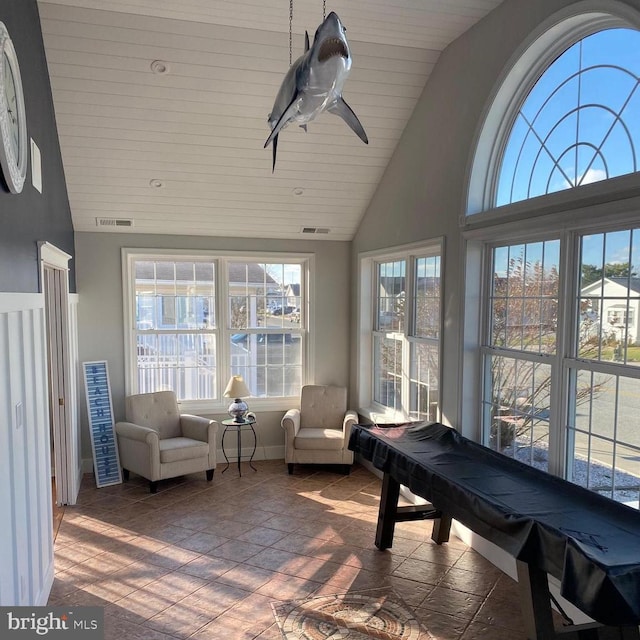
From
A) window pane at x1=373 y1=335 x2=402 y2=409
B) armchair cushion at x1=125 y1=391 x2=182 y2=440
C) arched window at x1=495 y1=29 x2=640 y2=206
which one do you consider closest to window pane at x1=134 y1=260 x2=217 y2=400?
armchair cushion at x1=125 y1=391 x2=182 y2=440

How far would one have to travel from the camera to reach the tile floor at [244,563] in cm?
304

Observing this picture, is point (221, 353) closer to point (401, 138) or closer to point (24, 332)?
point (401, 138)

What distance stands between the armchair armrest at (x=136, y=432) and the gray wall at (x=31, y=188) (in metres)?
1.81

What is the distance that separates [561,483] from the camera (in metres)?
2.86

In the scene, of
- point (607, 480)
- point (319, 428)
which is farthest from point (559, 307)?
point (319, 428)

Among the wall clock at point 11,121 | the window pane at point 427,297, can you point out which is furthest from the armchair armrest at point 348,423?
the wall clock at point 11,121

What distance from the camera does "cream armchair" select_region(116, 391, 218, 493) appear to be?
4.98m

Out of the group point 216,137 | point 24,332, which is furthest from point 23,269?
point 216,137

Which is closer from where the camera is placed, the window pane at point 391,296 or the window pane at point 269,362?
the window pane at point 391,296

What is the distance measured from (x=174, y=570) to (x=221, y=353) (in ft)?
9.02

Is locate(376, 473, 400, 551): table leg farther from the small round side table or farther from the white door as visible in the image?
the white door

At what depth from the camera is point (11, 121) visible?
2473 millimetres

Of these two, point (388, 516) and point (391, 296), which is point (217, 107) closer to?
point (391, 296)

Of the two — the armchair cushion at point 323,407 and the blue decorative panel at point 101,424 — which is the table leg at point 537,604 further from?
the blue decorative panel at point 101,424
